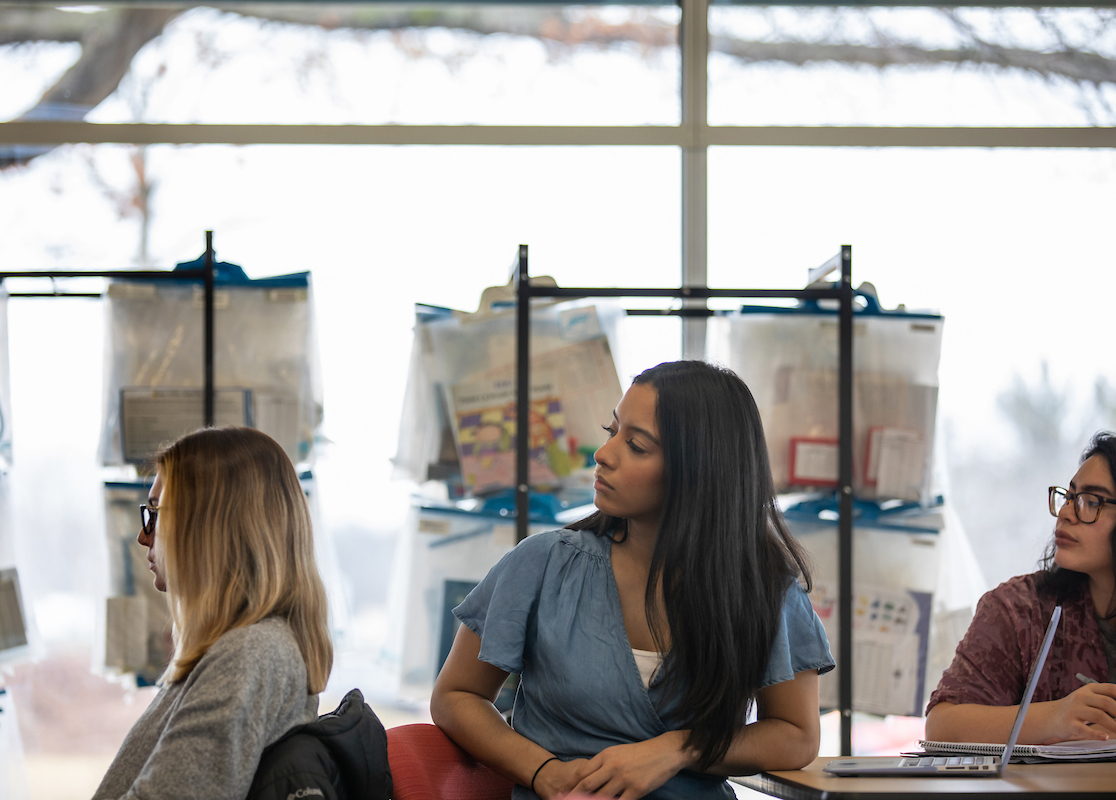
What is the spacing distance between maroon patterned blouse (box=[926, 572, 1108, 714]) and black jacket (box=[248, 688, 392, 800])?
1.02m

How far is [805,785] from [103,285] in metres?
2.24

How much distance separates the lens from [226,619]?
1.36m

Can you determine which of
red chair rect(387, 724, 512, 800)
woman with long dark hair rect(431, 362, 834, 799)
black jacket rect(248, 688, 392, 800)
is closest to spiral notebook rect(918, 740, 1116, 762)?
woman with long dark hair rect(431, 362, 834, 799)

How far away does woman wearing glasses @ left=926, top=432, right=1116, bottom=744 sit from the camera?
1.70 meters

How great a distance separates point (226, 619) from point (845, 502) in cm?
168

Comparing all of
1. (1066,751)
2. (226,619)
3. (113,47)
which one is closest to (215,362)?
(113,47)

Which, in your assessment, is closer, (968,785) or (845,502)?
(968,785)

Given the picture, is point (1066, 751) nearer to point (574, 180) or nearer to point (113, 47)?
point (574, 180)

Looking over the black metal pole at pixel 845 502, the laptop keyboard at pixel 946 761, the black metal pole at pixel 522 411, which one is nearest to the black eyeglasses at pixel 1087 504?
the laptop keyboard at pixel 946 761

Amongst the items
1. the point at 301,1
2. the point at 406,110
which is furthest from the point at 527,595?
the point at 301,1

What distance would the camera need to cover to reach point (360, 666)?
3.00 meters

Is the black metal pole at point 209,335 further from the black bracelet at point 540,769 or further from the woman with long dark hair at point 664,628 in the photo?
the black bracelet at point 540,769

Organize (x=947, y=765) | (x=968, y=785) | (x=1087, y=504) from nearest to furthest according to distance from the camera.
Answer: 1. (x=968, y=785)
2. (x=947, y=765)
3. (x=1087, y=504)

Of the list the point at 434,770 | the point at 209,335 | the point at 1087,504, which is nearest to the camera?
the point at 434,770
